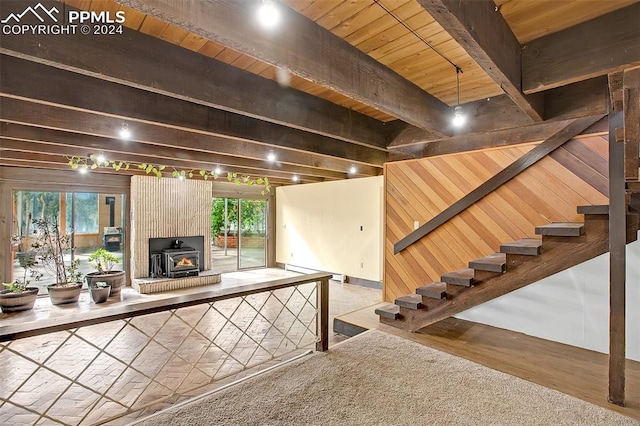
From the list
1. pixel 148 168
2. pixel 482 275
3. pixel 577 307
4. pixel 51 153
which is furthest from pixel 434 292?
pixel 51 153

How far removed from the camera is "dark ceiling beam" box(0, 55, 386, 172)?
2.15 metres

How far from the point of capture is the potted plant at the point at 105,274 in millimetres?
6000

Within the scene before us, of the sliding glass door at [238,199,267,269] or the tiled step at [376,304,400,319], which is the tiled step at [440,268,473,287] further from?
the sliding glass door at [238,199,267,269]

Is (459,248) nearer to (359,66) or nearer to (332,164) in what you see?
(332,164)

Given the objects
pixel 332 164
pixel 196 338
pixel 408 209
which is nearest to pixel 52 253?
pixel 196 338

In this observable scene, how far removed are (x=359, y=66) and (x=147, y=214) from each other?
650cm

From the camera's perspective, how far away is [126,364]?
2244 mm

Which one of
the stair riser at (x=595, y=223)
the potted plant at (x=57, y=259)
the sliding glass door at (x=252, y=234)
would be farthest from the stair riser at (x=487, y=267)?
the sliding glass door at (x=252, y=234)

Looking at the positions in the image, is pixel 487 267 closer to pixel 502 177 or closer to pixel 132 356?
pixel 502 177

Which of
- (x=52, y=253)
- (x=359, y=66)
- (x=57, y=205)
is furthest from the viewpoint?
(x=57, y=205)

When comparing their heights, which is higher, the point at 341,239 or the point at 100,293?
the point at 341,239

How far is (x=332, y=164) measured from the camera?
5637mm

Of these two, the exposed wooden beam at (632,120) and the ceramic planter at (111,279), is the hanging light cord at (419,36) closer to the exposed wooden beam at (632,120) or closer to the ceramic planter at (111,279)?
the exposed wooden beam at (632,120)

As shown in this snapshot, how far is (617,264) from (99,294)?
7177 mm
